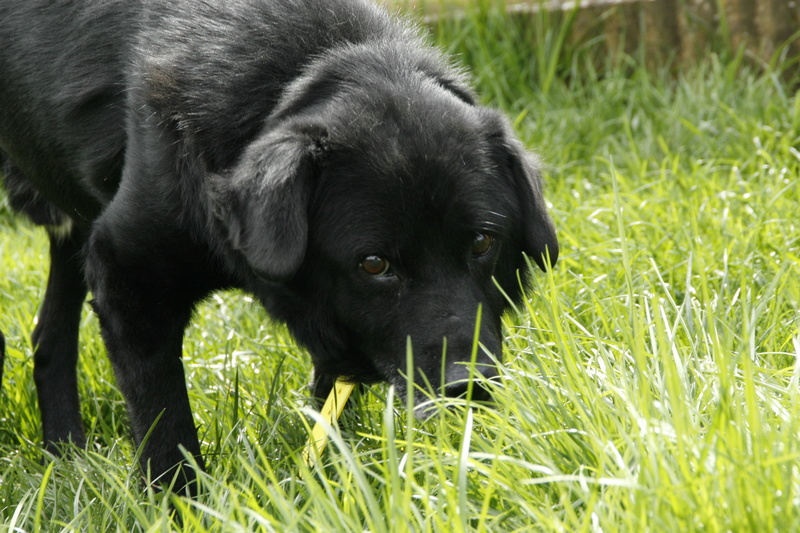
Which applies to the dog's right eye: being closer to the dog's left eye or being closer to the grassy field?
the dog's left eye

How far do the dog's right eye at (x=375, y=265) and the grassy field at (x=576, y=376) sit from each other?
1.34 feet

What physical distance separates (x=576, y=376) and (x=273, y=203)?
2.77 feet

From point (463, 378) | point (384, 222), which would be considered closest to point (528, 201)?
point (384, 222)

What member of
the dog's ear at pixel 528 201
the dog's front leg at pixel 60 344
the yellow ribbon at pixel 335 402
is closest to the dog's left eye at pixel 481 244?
the dog's ear at pixel 528 201

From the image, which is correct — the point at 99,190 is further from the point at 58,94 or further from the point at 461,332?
the point at 461,332

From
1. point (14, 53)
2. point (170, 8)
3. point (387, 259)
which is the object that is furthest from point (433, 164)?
point (14, 53)

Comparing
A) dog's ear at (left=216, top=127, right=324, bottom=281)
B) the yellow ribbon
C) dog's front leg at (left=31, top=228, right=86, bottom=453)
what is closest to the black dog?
dog's ear at (left=216, top=127, right=324, bottom=281)

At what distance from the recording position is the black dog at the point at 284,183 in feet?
8.13

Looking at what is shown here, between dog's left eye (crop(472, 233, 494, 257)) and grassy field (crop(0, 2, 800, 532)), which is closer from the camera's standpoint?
grassy field (crop(0, 2, 800, 532))

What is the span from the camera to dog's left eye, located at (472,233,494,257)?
2564 mm

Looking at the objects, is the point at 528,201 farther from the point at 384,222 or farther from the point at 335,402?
the point at 335,402

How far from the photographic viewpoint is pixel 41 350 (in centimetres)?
362

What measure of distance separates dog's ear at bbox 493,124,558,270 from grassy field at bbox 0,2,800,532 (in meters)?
0.11

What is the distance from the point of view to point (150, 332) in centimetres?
281
